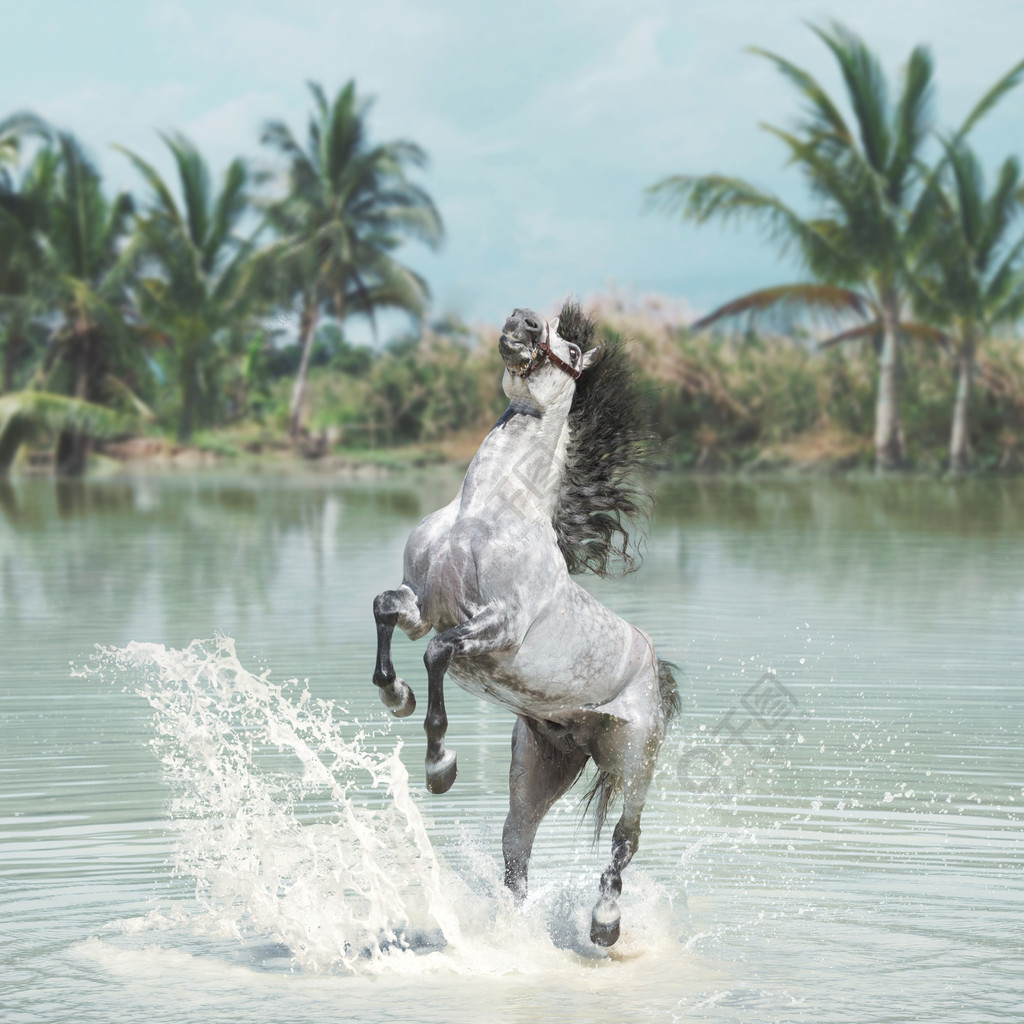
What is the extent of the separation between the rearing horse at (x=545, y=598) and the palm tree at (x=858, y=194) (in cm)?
3221

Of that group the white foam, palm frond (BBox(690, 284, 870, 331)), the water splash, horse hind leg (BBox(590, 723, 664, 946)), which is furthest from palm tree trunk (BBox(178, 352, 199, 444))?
horse hind leg (BBox(590, 723, 664, 946))

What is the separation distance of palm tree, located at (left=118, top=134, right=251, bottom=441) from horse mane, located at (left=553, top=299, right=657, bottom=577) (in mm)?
41904

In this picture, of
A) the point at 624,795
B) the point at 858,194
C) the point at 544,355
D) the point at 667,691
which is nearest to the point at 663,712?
the point at 667,691

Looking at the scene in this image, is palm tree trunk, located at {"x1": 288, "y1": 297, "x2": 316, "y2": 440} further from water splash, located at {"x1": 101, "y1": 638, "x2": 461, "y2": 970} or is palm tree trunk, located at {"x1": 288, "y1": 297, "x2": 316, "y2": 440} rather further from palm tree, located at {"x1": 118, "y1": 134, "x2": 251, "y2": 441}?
water splash, located at {"x1": 101, "y1": 638, "x2": 461, "y2": 970}

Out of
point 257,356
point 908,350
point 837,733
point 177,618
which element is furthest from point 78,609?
point 257,356

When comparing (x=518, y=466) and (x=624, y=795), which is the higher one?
(x=518, y=466)

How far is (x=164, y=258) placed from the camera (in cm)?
4453

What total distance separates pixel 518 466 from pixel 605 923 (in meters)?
1.30

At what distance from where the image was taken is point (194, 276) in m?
45.8

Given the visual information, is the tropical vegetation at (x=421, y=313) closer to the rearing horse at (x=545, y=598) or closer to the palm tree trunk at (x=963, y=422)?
the palm tree trunk at (x=963, y=422)

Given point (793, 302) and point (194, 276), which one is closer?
point (793, 302)

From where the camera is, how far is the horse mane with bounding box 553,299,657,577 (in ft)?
15.1

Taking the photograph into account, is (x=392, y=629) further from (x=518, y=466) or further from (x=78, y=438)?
(x=78, y=438)

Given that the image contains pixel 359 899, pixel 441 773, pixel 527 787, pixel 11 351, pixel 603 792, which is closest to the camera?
pixel 441 773
